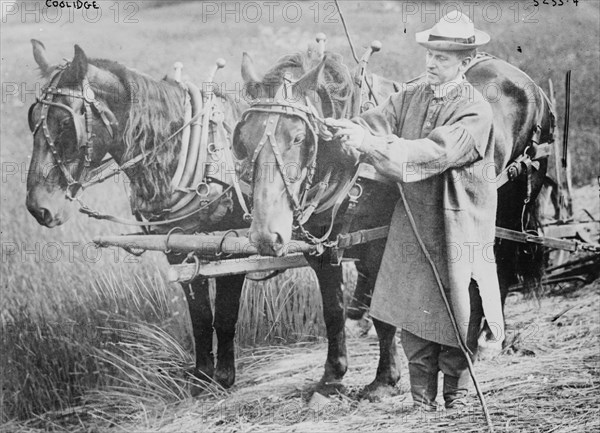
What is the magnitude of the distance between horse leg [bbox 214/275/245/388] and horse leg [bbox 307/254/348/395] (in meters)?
0.37

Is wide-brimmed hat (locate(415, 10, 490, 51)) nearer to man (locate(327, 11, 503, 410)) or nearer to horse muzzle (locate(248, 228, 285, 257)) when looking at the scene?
man (locate(327, 11, 503, 410))

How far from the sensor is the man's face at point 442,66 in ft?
8.65

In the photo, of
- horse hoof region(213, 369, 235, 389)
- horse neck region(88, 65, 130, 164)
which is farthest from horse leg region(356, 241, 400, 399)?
horse neck region(88, 65, 130, 164)

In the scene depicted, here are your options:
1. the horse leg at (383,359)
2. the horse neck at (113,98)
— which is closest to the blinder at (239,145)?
the horse neck at (113,98)

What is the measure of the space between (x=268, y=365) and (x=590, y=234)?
1.54 meters

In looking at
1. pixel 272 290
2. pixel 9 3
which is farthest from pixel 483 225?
pixel 9 3

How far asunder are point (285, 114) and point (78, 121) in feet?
2.78

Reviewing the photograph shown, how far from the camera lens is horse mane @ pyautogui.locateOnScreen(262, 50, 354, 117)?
9.06 ft

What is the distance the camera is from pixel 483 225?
274 centimetres

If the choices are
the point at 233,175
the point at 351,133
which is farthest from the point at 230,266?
the point at 351,133

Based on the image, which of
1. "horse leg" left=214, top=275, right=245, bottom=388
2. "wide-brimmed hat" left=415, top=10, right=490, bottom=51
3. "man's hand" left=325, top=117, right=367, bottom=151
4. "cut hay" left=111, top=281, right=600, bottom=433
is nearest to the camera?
"man's hand" left=325, top=117, right=367, bottom=151

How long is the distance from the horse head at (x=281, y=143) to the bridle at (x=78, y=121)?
0.60 meters

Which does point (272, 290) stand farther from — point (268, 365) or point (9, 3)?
point (9, 3)

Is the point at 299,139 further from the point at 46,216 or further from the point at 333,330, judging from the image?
the point at 46,216
